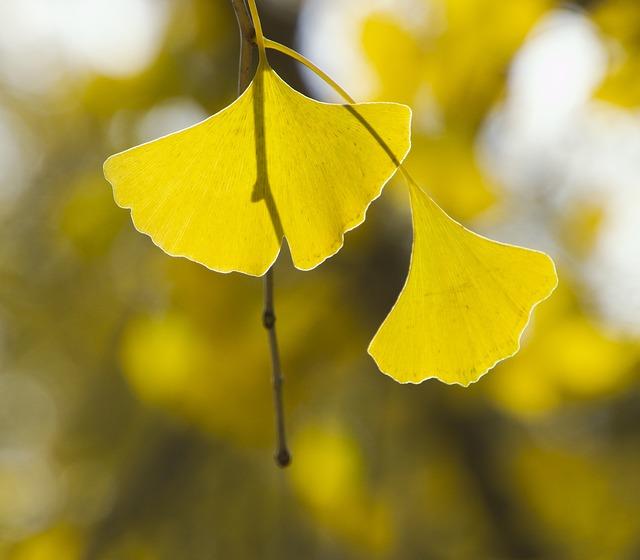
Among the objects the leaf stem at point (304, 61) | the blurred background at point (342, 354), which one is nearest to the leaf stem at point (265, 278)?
the leaf stem at point (304, 61)

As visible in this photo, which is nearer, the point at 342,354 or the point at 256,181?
the point at 256,181

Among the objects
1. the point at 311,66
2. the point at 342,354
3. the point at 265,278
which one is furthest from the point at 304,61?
the point at 342,354

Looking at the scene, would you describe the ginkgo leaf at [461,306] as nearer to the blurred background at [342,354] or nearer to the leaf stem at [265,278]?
the leaf stem at [265,278]

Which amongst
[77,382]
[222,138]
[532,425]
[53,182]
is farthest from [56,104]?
[222,138]

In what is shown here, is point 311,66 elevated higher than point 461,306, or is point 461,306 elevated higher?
point 311,66

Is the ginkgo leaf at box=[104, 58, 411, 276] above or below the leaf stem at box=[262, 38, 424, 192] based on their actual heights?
below

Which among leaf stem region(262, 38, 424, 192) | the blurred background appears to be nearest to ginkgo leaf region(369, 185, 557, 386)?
leaf stem region(262, 38, 424, 192)

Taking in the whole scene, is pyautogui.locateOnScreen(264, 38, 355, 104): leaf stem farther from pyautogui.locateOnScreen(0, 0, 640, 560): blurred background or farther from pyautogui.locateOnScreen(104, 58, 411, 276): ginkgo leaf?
pyautogui.locateOnScreen(0, 0, 640, 560): blurred background

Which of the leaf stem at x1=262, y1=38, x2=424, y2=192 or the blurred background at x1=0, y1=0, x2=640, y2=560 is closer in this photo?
the leaf stem at x1=262, y1=38, x2=424, y2=192

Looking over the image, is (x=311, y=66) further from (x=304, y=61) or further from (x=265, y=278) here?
(x=265, y=278)
